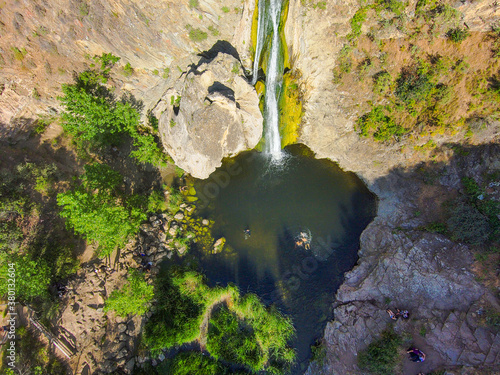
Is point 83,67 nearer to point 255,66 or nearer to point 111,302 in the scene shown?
point 255,66

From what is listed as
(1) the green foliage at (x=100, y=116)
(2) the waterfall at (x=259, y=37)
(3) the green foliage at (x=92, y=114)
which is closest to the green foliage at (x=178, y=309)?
(1) the green foliage at (x=100, y=116)

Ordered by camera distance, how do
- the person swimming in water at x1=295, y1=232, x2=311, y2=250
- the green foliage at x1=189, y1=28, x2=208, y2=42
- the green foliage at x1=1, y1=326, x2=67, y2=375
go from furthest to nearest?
Answer: the person swimming in water at x1=295, y1=232, x2=311, y2=250 → the green foliage at x1=189, y1=28, x2=208, y2=42 → the green foliage at x1=1, y1=326, x2=67, y2=375

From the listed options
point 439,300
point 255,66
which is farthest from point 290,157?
point 439,300

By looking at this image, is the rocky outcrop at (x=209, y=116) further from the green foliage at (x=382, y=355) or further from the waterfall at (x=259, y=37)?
the green foliage at (x=382, y=355)

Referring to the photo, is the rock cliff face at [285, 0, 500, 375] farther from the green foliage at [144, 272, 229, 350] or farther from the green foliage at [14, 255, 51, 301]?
the green foliage at [14, 255, 51, 301]

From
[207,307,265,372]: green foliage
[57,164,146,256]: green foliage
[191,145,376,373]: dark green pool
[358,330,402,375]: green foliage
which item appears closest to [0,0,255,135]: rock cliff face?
[57,164,146,256]: green foliage
